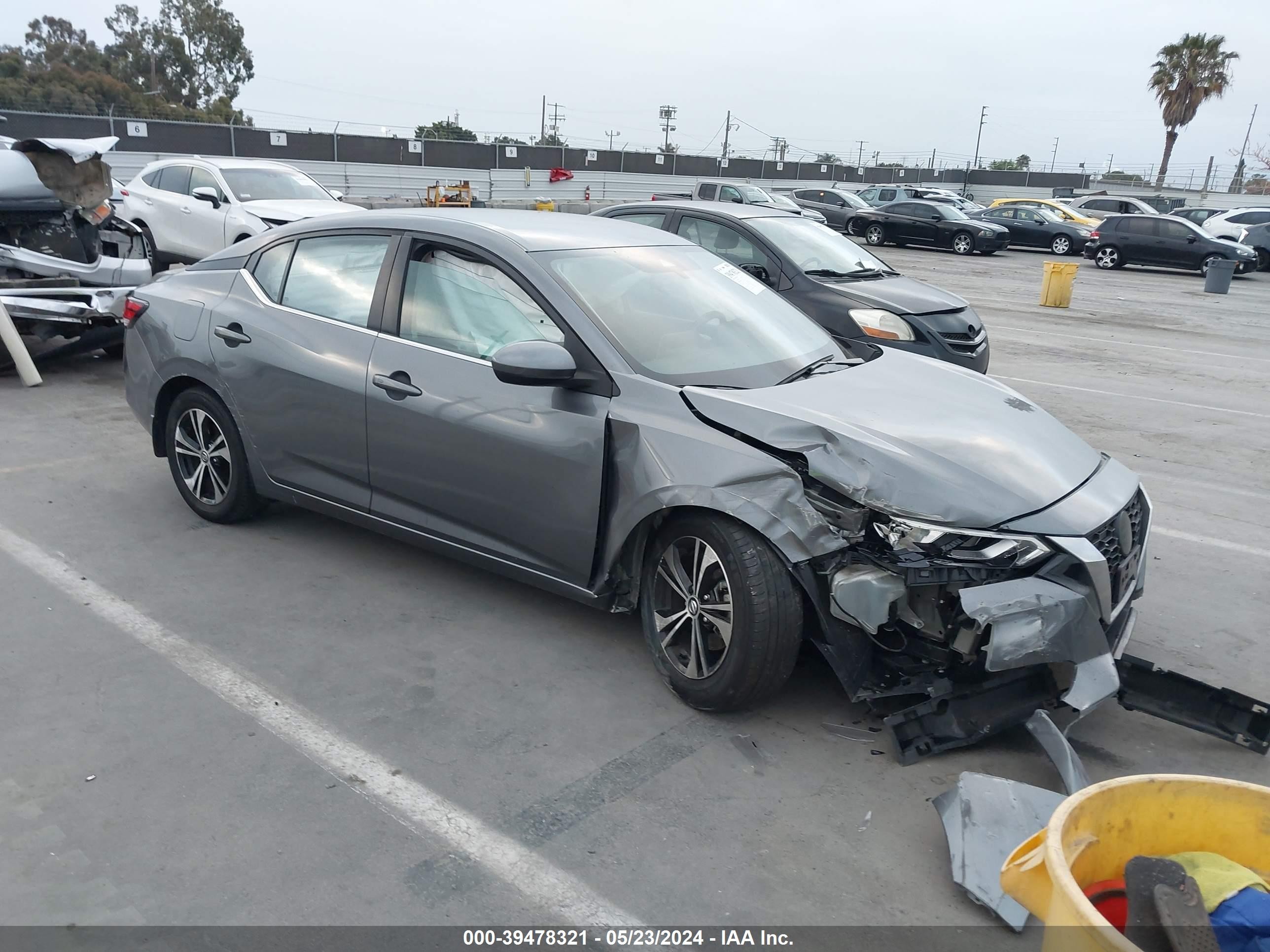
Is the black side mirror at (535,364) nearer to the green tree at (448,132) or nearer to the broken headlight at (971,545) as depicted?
the broken headlight at (971,545)

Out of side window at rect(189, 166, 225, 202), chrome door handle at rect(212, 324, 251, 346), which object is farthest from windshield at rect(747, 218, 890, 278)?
side window at rect(189, 166, 225, 202)

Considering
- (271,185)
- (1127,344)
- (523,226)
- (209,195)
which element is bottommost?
(1127,344)

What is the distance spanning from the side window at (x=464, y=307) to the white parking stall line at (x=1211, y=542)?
12.5 feet

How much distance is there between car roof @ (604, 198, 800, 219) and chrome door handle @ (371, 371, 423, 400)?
508cm

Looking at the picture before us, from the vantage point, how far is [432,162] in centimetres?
3478

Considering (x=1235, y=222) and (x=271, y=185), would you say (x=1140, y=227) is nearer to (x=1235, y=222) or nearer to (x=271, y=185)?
(x=1235, y=222)

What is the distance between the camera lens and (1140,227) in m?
25.6

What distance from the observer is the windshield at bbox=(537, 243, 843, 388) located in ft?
13.5

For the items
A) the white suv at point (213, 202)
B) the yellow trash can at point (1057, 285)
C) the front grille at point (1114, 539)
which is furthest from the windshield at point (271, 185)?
the front grille at point (1114, 539)

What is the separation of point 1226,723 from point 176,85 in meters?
89.6

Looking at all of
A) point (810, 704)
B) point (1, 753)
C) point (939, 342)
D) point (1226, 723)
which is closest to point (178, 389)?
point (1, 753)

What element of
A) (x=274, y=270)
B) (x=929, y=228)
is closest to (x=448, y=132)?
(x=929, y=228)

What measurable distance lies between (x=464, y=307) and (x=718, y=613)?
178 centimetres

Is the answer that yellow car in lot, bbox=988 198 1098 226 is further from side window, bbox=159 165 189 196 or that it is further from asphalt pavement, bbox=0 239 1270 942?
asphalt pavement, bbox=0 239 1270 942
